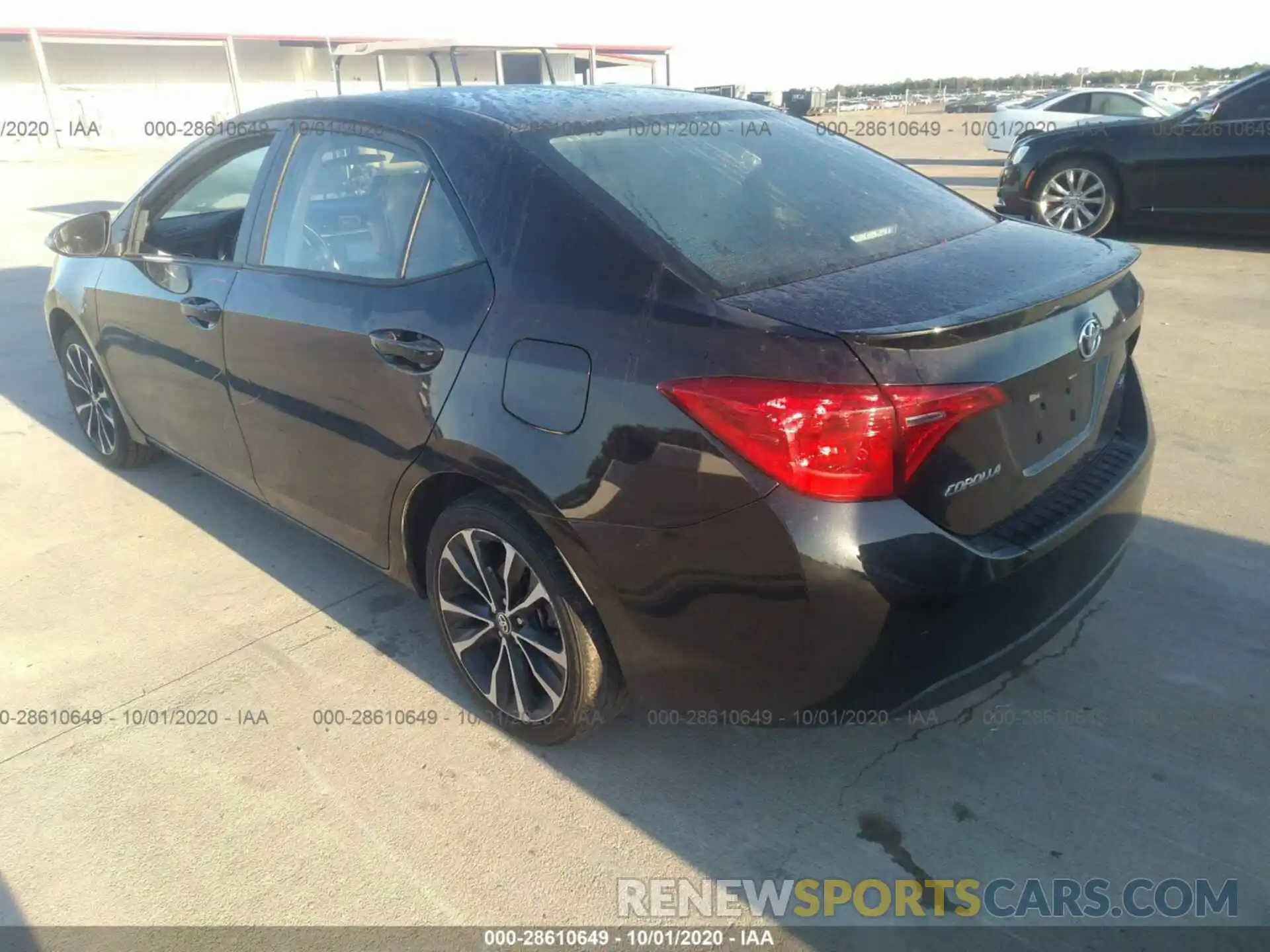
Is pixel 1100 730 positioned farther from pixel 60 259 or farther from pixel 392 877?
pixel 60 259

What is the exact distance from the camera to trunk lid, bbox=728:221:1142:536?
78.2 inches

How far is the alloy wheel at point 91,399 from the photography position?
15.2 feet

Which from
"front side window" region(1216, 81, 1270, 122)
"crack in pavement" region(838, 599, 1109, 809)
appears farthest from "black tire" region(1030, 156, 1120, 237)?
"crack in pavement" region(838, 599, 1109, 809)

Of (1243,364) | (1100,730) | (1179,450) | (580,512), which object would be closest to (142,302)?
(580,512)

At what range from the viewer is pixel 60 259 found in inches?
183

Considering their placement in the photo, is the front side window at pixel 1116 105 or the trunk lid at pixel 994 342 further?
the front side window at pixel 1116 105

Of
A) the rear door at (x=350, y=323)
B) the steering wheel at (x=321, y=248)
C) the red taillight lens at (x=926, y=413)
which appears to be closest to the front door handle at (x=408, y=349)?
the rear door at (x=350, y=323)

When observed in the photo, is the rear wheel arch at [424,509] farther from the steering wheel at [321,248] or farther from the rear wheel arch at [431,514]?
the steering wheel at [321,248]

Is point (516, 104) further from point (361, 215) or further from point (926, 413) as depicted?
point (926, 413)

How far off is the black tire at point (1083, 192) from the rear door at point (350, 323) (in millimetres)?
7715

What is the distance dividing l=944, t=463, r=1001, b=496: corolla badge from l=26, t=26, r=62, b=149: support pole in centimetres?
3484

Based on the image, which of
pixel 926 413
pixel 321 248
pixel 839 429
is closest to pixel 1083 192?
pixel 321 248

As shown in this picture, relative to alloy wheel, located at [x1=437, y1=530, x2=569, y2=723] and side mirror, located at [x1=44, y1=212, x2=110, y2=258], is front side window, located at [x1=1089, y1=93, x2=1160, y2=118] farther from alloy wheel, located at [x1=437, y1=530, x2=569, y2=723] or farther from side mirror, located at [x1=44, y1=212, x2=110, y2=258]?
alloy wheel, located at [x1=437, y1=530, x2=569, y2=723]

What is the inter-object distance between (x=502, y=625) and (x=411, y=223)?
1.19 metres
